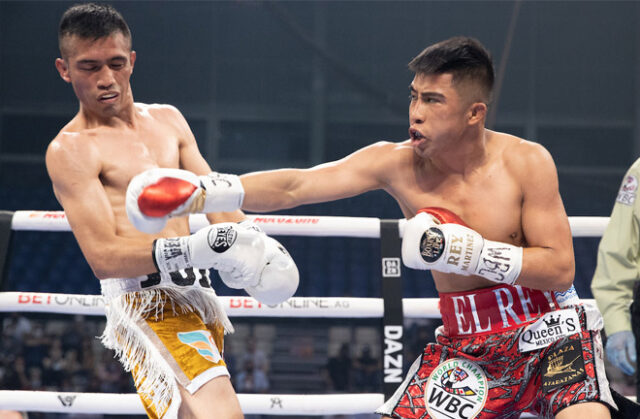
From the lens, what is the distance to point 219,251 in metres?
1.83

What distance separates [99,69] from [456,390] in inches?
56.0

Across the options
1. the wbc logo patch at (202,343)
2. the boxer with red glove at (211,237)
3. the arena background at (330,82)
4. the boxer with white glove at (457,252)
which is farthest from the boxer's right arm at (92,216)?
the arena background at (330,82)

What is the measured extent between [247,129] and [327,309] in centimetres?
913

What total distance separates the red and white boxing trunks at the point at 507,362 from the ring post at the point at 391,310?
60cm

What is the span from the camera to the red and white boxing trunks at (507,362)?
189cm

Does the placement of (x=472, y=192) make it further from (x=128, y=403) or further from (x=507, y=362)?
(x=128, y=403)

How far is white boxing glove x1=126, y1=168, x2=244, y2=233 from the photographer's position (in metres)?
1.66

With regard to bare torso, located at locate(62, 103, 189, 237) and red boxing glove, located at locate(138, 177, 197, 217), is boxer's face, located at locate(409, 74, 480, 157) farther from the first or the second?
bare torso, located at locate(62, 103, 189, 237)

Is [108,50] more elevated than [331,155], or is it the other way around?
[331,155]

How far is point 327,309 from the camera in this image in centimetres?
264

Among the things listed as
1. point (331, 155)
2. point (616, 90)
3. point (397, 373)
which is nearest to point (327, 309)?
point (397, 373)

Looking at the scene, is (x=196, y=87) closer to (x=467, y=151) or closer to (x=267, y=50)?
(x=267, y=50)

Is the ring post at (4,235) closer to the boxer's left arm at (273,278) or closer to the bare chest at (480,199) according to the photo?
the boxer's left arm at (273,278)

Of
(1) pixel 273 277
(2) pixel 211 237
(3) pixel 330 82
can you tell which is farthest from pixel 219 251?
(3) pixel 330 82
